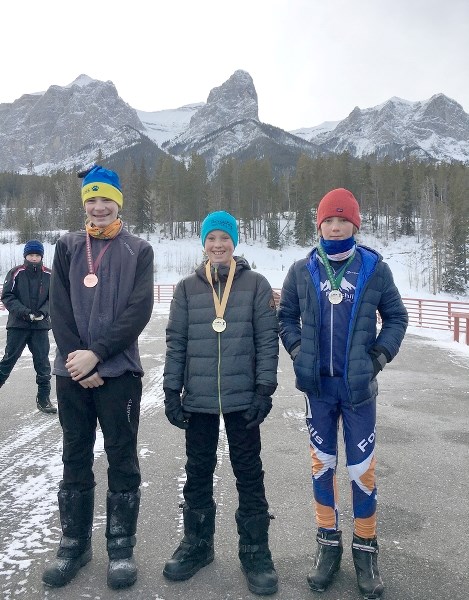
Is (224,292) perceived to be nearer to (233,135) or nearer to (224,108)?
(233,135)

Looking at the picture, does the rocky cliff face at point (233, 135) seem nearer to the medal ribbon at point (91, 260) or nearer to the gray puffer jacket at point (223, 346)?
the medal ribbon at point (91, 260)

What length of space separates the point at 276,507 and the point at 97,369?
1.75 meters

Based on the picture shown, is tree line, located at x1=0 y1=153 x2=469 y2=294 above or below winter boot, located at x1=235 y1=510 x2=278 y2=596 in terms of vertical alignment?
above

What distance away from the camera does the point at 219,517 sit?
3.33m

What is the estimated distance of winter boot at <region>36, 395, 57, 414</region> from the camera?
5910 mm

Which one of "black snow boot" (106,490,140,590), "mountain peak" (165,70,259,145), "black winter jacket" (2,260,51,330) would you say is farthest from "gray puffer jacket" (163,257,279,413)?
"mountain peak" (165,70,259,145)

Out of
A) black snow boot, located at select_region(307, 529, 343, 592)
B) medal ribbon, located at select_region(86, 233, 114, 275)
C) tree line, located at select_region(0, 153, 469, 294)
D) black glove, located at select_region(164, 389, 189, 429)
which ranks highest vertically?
tree line, located at select_region(0, 153, 469, 294)

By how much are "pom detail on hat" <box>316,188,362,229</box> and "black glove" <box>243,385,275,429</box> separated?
1.03 m

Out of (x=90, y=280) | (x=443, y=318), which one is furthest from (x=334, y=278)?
(x=443, y=318)

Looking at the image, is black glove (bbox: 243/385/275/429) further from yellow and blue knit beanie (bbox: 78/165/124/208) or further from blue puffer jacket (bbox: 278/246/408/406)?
yellow and blue knit beanie (bbox: 78/165/124/208)

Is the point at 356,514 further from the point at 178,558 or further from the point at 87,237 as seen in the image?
the point at 87,237

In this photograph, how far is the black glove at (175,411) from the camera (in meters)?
2.68

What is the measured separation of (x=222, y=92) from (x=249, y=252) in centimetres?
16900

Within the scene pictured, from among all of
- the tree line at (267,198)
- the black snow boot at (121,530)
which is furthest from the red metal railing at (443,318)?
the tree line at (267,198)
